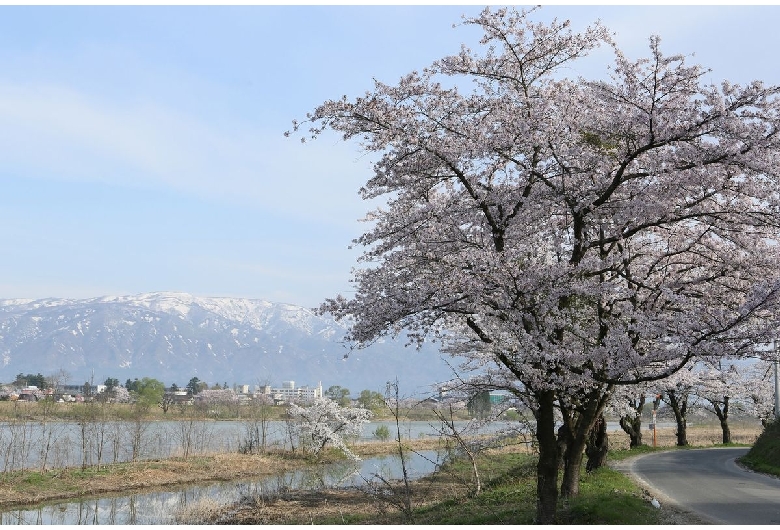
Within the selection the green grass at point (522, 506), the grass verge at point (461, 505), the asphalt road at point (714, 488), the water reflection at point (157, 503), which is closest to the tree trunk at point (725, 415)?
the asphalt road at point (714, 488)

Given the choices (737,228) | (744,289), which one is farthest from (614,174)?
(744,289)

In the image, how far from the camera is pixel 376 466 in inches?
1423

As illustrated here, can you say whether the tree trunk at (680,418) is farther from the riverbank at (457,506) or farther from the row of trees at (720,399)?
the riverbank at (457,506)

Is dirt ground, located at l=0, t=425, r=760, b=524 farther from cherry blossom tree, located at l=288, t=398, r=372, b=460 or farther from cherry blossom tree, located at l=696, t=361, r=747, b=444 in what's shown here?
cherry blossom tree, located at l=696, t=361, r=747, b=444

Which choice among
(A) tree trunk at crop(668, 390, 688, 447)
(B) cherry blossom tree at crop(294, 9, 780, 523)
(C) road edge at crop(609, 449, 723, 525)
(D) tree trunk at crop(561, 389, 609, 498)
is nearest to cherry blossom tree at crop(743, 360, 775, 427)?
(A) tree trunk at crop(668, 390, 688, 447)

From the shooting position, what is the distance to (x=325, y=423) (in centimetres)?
4034

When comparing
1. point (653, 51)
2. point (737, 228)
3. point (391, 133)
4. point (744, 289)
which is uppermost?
point (653, 51)

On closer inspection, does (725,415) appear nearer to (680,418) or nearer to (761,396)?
(761,396)

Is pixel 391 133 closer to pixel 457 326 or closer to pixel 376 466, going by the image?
pixel 457 326

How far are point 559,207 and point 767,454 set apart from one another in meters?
18.6

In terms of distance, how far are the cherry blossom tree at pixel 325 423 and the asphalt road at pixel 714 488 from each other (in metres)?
18.7

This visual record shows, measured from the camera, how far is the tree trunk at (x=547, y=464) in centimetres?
1181

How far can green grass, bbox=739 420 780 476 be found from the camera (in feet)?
74.4

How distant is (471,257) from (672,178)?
3.60 metres
